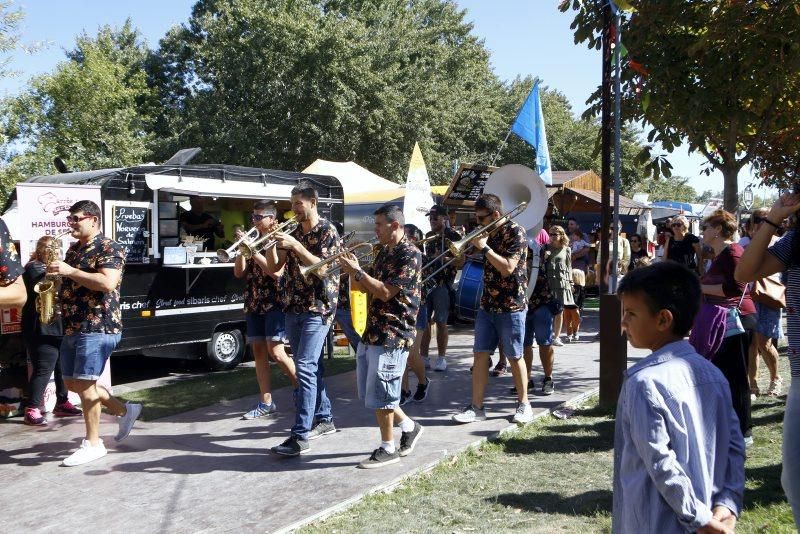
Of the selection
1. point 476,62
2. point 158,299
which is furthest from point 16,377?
point 476,62

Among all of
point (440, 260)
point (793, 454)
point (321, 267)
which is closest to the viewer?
point (793, 454)

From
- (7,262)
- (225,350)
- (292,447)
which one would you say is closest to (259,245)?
(292,447)

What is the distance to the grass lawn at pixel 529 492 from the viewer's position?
4.26 metres

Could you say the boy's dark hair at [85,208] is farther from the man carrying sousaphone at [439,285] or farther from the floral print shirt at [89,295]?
the man carrying sousaphone at [439,285]

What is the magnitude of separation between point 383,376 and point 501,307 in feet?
5.09

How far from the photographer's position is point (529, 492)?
478 cm

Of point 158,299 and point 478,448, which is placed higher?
point 158,299

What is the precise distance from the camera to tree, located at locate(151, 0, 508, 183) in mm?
23703

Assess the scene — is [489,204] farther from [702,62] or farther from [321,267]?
[702,62]

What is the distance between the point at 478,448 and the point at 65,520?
2.94 meters

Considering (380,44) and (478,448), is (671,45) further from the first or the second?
(380,44)

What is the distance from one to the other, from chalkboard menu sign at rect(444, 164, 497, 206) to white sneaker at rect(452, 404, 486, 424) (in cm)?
908

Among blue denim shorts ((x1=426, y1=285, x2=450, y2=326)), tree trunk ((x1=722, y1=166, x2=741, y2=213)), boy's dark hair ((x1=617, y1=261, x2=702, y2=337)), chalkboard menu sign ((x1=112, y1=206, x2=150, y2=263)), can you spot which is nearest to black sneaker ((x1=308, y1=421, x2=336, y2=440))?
blue denim shorts ((x1=426, y1=285, x2=450, y2=326))

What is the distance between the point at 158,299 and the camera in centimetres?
886
